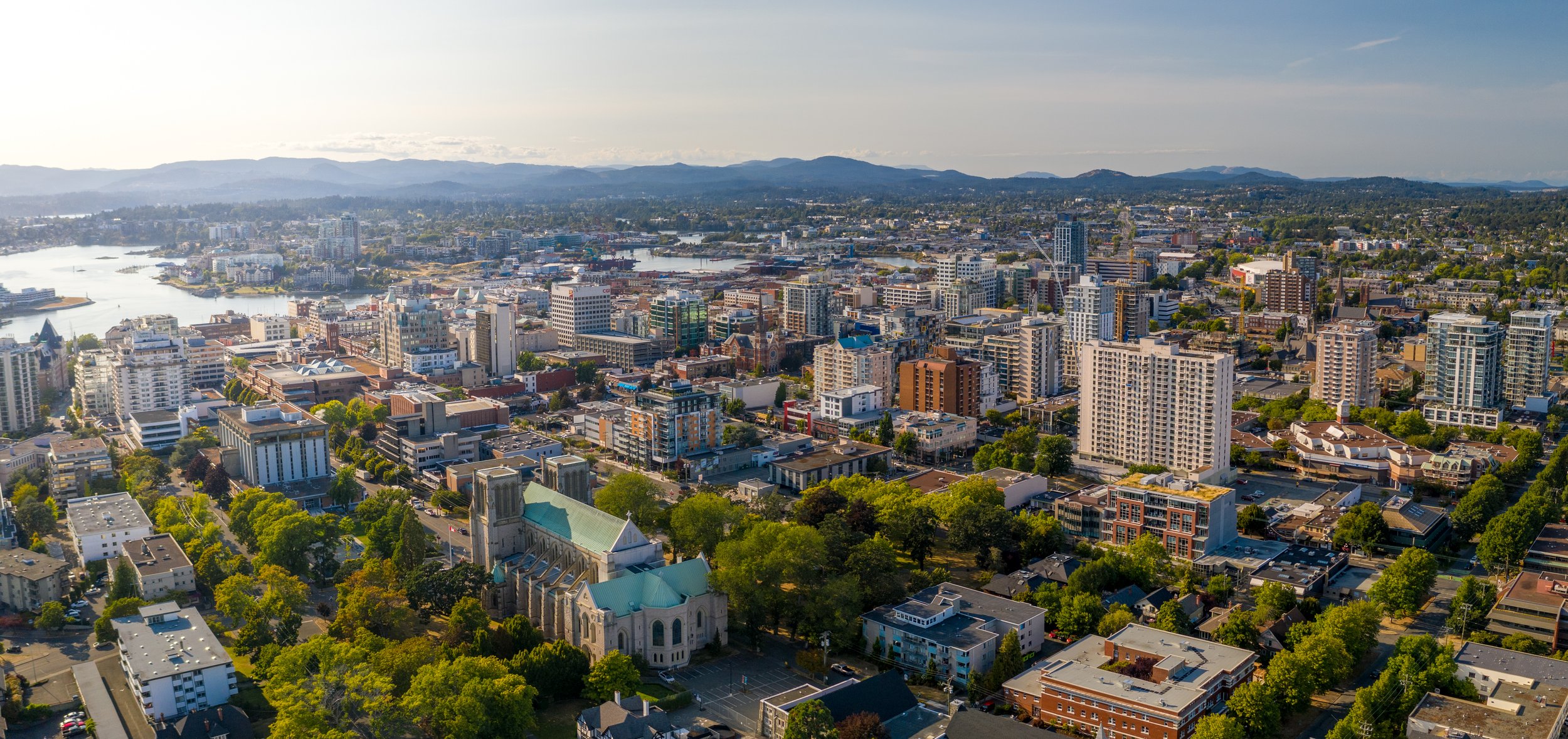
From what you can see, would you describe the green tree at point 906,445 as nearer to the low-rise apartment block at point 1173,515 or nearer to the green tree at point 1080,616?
the low-rise apartment block at point 1173,515

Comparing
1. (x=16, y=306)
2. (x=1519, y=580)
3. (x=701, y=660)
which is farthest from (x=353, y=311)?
(x=1519, y=580)

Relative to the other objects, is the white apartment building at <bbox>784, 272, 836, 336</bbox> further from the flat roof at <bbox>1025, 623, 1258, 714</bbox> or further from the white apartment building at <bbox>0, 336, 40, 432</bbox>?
the flat roof at <bbox>1025, 623, 1258, 714</bbox>

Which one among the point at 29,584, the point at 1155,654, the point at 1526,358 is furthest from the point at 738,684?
the point at 1526,358

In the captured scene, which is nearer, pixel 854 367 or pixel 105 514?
pixel 105 514

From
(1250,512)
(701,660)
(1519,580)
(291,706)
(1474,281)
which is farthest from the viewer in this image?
(1474,281)

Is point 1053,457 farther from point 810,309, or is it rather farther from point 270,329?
point 270,329

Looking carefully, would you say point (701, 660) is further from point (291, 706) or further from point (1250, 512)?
point (1250, 512)

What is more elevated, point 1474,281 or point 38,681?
point 1474,281
